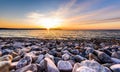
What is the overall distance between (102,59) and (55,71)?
6.96ft

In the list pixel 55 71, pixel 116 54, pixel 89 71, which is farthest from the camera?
pixel 116 54

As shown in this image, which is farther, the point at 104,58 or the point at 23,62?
the point at 104,58

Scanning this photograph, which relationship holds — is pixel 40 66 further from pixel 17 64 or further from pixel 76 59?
pixel 76 59

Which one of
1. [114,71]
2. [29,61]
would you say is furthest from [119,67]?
[29,61]

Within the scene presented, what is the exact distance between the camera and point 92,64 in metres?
3.30

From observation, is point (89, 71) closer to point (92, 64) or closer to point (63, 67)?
point (92, 64)

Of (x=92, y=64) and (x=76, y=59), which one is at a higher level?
(x=92, y=64)

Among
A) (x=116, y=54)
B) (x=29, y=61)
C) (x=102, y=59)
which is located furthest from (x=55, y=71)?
(x=116, y=54)

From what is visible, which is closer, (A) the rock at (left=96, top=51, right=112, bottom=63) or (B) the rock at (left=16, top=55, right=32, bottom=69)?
(B) the rock at (left=16, top=55, right=32, bottom=69)

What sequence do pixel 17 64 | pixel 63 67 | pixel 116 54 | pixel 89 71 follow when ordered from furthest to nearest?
1. pixel 116 54
2. pixel 17 64
3. pixel 63 67
4. pixel 89 71

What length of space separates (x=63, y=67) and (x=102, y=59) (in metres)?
1.74

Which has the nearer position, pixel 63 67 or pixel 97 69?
pixel 97 69

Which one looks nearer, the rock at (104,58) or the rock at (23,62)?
the rock at (23,62)

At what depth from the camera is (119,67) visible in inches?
137
